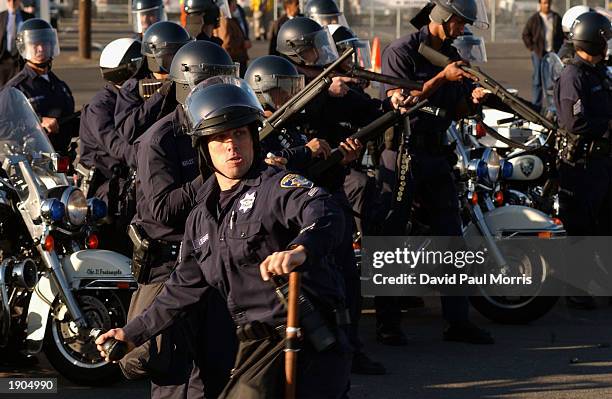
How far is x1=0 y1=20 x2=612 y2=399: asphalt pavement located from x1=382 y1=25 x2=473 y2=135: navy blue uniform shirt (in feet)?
4.54

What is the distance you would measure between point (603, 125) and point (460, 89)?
5.09 feet

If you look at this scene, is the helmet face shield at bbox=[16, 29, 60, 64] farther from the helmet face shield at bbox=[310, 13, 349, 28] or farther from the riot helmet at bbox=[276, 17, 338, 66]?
the helmet face shield at bbox=[310, 13, 349, 28]

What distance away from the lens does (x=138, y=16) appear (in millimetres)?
11141

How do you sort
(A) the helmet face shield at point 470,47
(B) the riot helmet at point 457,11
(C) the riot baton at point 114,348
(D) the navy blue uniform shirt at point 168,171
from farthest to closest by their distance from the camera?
(A) the helmet face shield at point 470,47
(B) the riot helmet at point 457,11
(D) the navy blue uniform shirt at point 168,171
(C) the riot baton at point 114,348

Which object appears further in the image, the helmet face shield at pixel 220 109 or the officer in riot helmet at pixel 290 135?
the officer in riot helmet at pixel 290 135

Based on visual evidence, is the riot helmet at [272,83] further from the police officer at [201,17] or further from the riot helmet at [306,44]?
the police officer at [201,17]

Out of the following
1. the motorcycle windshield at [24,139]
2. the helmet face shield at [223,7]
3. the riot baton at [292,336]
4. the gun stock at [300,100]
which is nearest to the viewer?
the riot baton at [292,336]

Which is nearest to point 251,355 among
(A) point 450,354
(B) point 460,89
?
(A) point 450,354

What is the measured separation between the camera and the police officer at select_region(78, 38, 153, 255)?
27.3 feet

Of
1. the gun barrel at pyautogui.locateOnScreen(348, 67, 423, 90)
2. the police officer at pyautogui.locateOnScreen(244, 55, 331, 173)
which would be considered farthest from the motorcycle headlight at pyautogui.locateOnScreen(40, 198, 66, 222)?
the gun barrel at pyautogui.locateOnScreen(348, 67, 423, 90)

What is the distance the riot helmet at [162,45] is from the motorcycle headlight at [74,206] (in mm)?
863

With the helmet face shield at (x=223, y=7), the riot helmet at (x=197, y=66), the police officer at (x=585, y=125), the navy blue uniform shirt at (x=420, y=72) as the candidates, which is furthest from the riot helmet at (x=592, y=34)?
the riot helmet at (x=197, y=66)

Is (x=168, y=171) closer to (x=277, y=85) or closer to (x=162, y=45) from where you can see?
(x=277, y=85)

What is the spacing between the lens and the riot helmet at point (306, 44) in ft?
27.8
